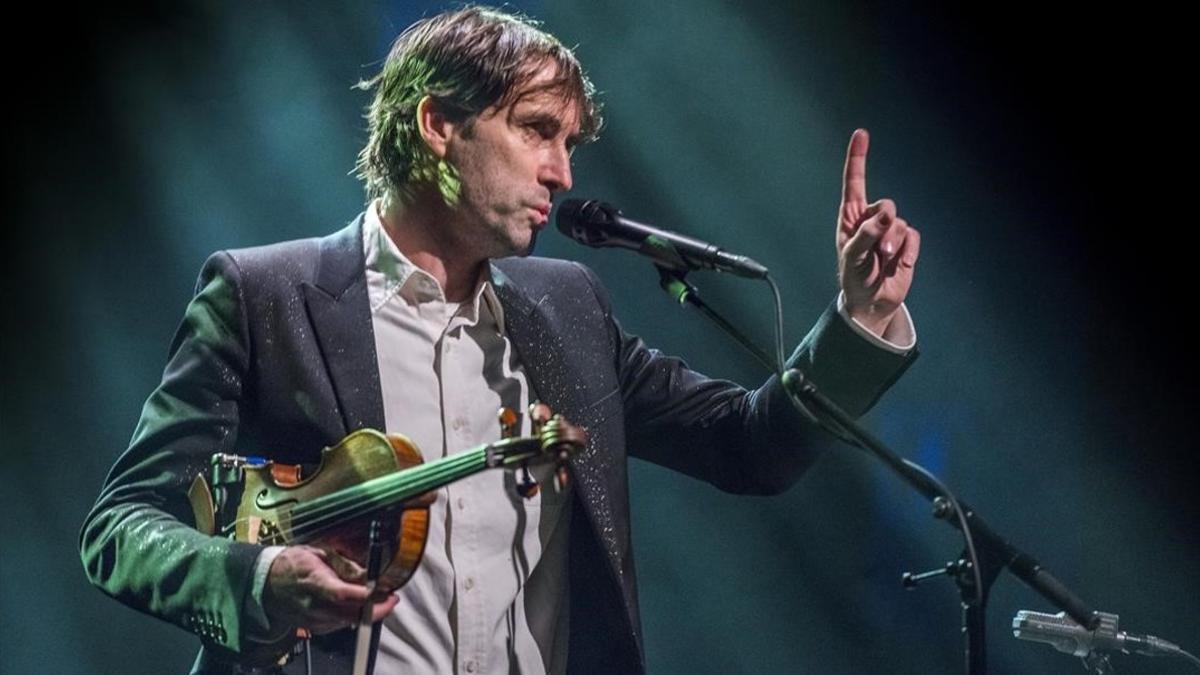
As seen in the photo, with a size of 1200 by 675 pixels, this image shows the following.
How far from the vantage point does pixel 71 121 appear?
14.8 feet

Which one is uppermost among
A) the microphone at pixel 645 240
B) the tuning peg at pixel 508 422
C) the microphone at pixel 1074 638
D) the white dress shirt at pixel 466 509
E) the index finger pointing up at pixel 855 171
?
the index finger pointing up at pixel 855 171

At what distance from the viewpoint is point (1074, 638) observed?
2611mm

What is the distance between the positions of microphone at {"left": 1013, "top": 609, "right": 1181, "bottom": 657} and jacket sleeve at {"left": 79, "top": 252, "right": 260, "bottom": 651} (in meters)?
1.52

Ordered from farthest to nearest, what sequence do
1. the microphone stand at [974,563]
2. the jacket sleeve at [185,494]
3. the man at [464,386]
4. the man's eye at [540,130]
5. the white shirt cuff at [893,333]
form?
1. the man's eye at [540,130]
2. the white shirt cuff at [893,333]
3. the man at [464,386]
4. the jacket sleeve at [185,494]
5. the microphone stand at [974,563]

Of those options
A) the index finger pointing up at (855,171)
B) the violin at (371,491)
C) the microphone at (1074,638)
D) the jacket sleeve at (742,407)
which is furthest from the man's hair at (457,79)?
the microphone at (1074,638)

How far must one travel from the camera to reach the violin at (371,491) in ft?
6.50

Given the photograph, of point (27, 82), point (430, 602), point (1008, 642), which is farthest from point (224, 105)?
point (1008, 642)

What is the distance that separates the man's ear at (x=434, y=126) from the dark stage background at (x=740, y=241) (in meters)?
1.78

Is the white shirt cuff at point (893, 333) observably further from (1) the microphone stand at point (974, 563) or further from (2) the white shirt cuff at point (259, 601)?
(2) the white shirt cuff at point (259, 601)

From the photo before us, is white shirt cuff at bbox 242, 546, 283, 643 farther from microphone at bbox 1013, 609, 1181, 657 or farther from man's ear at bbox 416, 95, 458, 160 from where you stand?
microphone at bbox 1013, 609, 1181, 657

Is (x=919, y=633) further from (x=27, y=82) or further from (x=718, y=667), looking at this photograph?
(x=27, y=82)

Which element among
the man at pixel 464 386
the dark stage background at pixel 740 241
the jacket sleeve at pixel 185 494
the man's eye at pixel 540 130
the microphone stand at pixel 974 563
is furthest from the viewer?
the dark stage background at pixel 740 241

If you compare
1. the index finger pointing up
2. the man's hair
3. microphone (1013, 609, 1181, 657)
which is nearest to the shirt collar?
the man's hair

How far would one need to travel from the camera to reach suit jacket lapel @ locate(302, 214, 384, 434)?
239 centimetres
